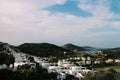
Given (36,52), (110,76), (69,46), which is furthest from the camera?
(69,46)

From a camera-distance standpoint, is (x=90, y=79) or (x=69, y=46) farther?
(x=69, y=46)

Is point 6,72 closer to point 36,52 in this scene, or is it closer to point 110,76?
point 110,76

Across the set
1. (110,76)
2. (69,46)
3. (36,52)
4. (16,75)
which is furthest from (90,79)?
(69,46)

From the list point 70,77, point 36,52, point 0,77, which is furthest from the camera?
point 36,52

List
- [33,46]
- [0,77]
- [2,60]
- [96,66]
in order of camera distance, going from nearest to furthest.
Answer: [0,77]
[2,60]
[96,66]
[33,46]

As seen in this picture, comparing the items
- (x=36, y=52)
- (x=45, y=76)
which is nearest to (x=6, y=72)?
(x=45, y=76)

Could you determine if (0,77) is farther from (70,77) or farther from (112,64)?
(112,64)

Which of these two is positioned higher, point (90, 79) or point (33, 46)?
point (33, 46)

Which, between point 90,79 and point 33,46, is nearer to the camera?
point 90,79

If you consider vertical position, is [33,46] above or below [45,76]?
above
